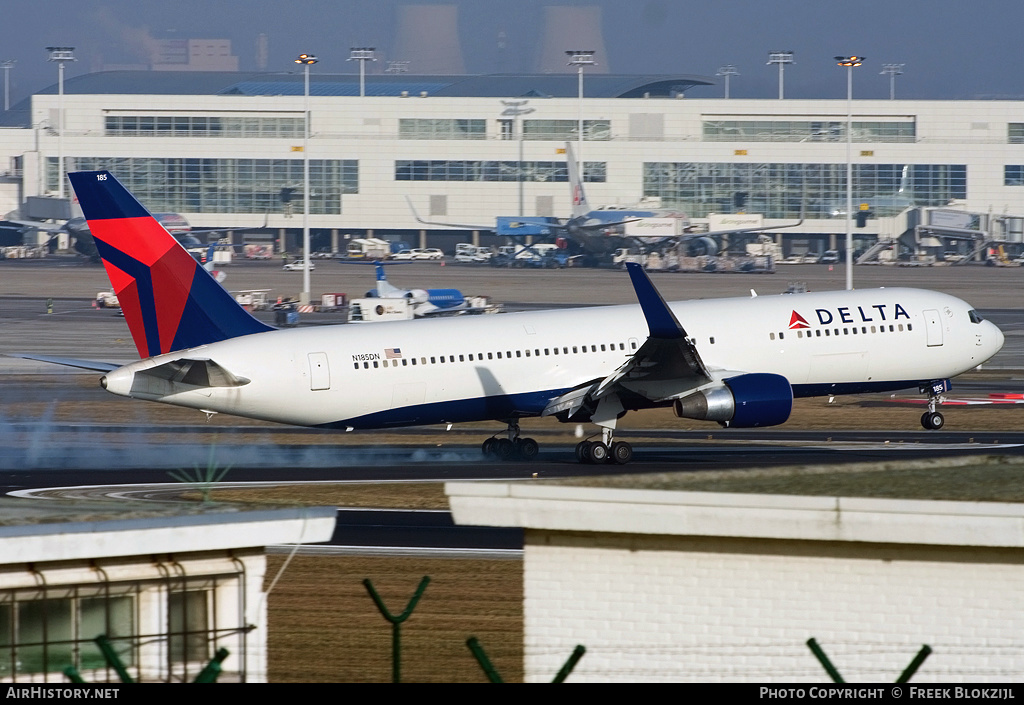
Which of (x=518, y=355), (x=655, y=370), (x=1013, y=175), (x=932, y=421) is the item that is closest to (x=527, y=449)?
(x=518, y=355)

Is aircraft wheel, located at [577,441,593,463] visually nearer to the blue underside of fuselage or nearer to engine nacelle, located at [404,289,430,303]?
the blue underside of fuselage

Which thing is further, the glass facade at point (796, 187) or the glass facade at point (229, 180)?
the glass facade at point (229, 180)

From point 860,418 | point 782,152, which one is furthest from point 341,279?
point 860,418

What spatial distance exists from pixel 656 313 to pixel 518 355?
15.8 ft

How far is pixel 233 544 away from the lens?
12227 millimetres

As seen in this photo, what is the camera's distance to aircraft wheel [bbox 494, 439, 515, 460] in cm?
4044

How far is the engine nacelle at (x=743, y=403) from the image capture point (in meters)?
37.1

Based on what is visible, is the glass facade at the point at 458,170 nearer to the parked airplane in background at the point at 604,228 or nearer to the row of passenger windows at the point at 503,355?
the parked airplane in background at the point at 604,228

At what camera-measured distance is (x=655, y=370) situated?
3794 cm

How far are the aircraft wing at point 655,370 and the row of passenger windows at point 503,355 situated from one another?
878 millimetres

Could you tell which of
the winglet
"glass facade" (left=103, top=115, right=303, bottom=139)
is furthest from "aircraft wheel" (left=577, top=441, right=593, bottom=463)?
"glass facade" (left=103, top=115, right=303, bottom=139)

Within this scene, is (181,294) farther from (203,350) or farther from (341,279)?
(341,279)

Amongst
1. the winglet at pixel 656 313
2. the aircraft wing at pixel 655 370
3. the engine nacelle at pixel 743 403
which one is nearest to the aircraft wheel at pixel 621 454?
the aircraft wing at pixel 655 370

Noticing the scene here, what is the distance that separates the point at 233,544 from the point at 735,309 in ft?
98.4
